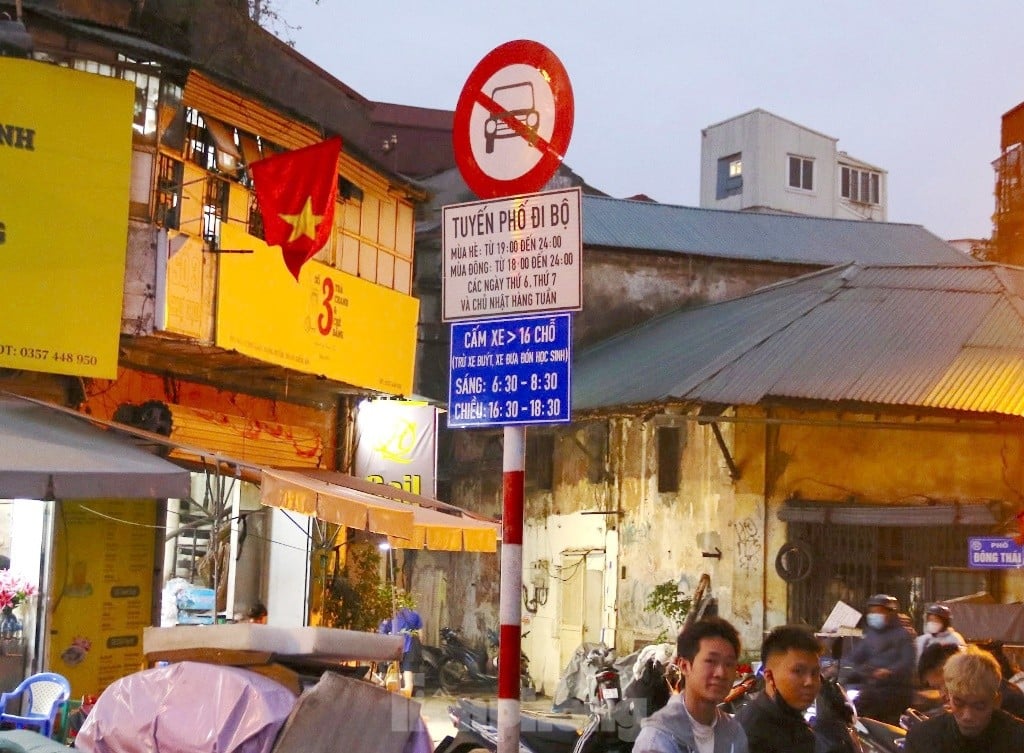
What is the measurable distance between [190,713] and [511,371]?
8.04ft

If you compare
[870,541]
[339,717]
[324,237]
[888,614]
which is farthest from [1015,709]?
[870,541]

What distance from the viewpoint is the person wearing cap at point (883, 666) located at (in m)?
10.7

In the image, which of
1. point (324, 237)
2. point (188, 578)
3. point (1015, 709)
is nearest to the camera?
point (1015, 709)

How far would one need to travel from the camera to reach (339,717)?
6.45 meters

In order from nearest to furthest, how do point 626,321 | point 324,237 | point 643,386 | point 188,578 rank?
point 324,237 < point 188,578 < point 643,386 < point 626,321

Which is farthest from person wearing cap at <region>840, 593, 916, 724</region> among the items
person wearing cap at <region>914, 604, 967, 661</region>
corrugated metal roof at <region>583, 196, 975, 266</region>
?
corrugated metal roof at <region>583, 196, 975, 266</region>

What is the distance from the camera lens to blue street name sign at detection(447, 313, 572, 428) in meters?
5.48

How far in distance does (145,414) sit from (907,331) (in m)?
14.0

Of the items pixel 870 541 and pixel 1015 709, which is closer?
pixel 1015 709

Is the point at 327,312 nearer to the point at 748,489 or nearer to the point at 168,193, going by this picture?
the point at 168,193

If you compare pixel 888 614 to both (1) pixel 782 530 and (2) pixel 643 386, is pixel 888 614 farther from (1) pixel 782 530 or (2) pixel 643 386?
(2) pixel 643 386

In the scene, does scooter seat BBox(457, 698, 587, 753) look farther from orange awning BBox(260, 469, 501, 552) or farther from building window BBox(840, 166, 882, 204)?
building window BBox(840, 166, 882, 204)

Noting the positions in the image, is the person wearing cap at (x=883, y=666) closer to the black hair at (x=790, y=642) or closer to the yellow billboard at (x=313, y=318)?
the black hair at (x=790, y=642)

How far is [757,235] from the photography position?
114 ft
